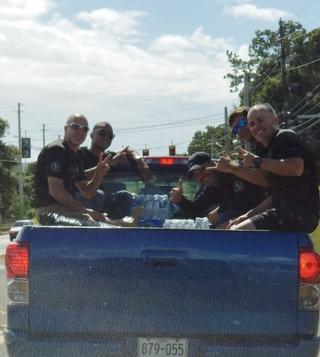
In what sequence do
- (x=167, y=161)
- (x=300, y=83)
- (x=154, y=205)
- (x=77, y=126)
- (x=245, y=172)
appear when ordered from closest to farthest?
(x=245, y=172)
(x=77, y=126)
(x=154, y=205)
(x=167, y=161)
(x=300, y=83)

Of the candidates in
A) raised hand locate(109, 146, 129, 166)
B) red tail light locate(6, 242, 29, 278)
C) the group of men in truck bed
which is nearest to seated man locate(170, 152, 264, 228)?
the group of men in truck bed

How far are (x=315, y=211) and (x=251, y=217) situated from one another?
0.54m

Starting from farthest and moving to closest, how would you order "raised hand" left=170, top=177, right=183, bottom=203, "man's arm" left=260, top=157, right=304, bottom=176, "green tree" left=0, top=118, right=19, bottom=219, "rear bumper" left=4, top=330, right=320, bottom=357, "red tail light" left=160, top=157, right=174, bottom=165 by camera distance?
"green tree" left=0, top=118, right=19, bottom=219 → "red tail light" left=160, top=157, right=174, bottom=165 → "raised hand" left=170, top=177, right=183, bottom=203 → "man's arm" left=260, top=157, right=304, bottom=176 → "rear bumper" left=4, top=330, right=320, bottom=357

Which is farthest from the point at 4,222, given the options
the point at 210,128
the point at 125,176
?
the point at 125,176

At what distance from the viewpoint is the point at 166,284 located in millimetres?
3746

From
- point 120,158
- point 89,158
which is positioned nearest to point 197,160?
point 120,158

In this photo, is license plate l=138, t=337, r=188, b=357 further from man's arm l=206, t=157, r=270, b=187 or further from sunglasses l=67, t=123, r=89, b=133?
sunglasses l=67, t=123, r=89, b=133

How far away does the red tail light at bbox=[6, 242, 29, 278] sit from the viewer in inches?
150

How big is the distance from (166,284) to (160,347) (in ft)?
1.18

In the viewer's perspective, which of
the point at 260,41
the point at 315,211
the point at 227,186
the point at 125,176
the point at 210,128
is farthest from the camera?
the point at 210,128

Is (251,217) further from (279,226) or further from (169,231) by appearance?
(169,231)

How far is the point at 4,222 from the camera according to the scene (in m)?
72.6

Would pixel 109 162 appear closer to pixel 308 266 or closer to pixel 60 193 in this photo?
pixel 60 193

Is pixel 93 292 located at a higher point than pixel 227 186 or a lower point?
lower
